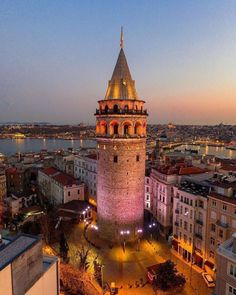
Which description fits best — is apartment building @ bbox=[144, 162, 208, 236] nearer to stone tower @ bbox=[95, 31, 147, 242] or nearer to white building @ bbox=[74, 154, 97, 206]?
stone tower @ bbox=[95, 31, 147, 242]

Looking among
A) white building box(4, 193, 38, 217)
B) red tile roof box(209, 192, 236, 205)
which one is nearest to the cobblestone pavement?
red tile roof box(209, 192, 236, 205)

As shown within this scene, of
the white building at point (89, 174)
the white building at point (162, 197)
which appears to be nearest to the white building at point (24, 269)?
the white building at point (162, 197)

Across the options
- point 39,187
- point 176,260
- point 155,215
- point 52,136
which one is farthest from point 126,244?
point 52,136

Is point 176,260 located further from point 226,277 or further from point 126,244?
point 226,277

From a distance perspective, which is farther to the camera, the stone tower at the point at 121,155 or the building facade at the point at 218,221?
the stone tower at the point at 121,155

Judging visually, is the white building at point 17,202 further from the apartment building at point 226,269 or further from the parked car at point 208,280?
the apartment building at point 226,269

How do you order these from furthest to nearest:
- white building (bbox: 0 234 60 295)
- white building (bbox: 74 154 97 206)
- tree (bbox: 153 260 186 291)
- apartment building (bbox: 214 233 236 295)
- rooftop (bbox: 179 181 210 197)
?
1. white building (bbox: 74 154 97 206)
2. rooftop (bbox: 179 181 210 197)
3. tree (bbox: 153 260 186 291)
4. apartment building (bbox: 214 233 236 295)
5. white building (bbox: 0 234 60 295)
